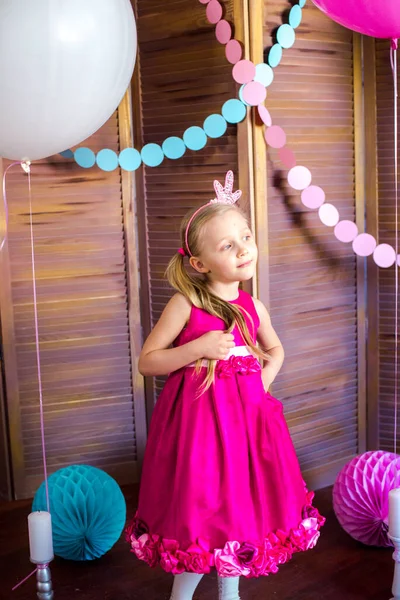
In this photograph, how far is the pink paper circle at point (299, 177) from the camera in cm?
249

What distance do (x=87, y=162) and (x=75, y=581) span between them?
4.10 ft

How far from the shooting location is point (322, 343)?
274cm

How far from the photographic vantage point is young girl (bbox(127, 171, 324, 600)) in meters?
1.83

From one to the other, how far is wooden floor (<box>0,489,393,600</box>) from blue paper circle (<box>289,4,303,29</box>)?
59.6 inches

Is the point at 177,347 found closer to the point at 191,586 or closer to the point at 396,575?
the point at 191,586

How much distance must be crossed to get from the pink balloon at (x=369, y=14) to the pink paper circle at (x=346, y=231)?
64cm

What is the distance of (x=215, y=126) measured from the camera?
2.49 metres

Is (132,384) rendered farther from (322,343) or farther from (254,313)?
(254,313)

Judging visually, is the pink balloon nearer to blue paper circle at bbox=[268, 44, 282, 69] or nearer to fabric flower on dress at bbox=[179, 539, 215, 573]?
blue paper circle at bbox=[268, 44, 282, 69]

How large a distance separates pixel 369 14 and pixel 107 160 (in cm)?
100

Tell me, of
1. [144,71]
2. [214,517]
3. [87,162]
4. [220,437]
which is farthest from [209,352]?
[144,71]

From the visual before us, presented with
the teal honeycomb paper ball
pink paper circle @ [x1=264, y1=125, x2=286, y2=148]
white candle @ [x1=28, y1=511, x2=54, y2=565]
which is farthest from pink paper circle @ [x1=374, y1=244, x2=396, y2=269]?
white candle @ [x1=28, y1=511, x2=54, y2=565]

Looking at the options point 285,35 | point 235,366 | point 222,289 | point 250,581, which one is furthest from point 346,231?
point 250,581

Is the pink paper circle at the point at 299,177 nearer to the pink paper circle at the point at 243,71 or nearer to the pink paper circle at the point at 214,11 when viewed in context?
the pink paper circle at the point at 243,71
